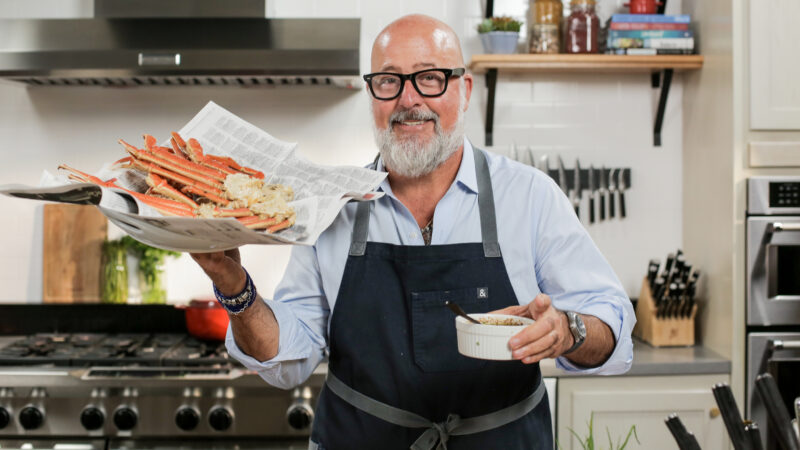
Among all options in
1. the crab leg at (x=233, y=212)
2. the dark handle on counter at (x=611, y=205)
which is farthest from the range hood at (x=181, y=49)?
the crab leg at (x=233, y=212)

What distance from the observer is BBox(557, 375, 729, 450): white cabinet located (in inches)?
103

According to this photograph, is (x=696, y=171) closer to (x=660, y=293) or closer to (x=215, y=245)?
(x=660, y=293)

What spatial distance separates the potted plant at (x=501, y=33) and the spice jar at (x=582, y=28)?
203 millimetres

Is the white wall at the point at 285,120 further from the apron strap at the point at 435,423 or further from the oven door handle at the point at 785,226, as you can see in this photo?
the apron strap at the point at 435,423

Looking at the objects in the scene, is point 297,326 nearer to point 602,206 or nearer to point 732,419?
point 732,419

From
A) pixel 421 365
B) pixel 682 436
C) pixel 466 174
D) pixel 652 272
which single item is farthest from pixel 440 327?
pixel 652 272

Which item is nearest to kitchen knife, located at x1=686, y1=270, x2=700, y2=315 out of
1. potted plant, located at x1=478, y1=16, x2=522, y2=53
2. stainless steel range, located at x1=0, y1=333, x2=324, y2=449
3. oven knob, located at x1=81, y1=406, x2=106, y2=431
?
potted plant, located at x1=478, y1=16, x2=522, y2=53

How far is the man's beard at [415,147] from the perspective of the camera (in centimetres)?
156

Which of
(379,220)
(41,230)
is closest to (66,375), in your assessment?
(41,230)

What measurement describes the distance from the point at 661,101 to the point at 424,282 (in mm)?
1930

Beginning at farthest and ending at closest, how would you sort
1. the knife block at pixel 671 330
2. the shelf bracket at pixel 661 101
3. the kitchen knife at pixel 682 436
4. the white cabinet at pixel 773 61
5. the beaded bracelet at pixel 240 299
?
the shelf bracket at pixel 661 101 < the knife block at pixel 671 330 < the white cabinet at pixel 773 61 < the beaded bracelet at pixel 240 299 < the kitchen knife at pixel 682 436

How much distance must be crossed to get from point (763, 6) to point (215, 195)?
2139 mm

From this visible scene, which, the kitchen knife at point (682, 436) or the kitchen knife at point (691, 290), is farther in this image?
the kitchen knife at point (691, 290)

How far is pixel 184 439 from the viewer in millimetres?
2592
